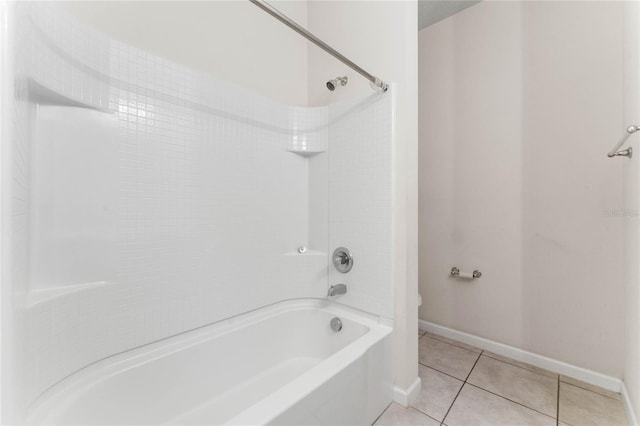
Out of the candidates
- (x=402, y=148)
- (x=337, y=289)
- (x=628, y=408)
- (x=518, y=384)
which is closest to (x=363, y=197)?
(x=402, y=148)

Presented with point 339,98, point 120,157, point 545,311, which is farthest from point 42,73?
point 545,311

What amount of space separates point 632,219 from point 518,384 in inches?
41.7

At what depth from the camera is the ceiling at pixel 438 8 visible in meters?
1.91

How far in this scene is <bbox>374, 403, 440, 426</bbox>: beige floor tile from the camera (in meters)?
1.24

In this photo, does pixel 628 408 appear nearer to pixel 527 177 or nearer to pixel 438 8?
pixel 527 177

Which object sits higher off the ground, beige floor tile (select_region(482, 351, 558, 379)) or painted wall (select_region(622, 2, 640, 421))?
painted wall (select_region(622, 2, 640, 421))

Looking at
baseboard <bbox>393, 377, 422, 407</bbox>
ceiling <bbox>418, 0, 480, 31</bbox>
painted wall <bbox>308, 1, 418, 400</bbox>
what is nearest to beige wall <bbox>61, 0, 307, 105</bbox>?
painted wall <bbox>308, 1, 418, 400</bbox>

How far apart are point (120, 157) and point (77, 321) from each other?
0.63 m

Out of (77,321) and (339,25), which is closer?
(77,321)

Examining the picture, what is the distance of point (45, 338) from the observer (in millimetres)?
827

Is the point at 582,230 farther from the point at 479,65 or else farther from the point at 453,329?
the point at 479,65

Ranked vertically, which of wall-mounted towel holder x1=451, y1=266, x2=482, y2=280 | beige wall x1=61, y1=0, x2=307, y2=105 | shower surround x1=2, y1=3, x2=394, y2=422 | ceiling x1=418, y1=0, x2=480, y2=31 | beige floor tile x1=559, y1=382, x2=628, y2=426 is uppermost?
ceiling x1=418, y1=0, x2=480, y2=31

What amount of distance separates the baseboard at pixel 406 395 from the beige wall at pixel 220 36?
188 cm

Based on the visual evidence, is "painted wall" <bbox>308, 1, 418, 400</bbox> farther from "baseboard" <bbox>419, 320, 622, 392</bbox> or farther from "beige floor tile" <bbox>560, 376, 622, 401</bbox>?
"beige floor tile" <bbox>560, 376, 622, 401</bbox>
